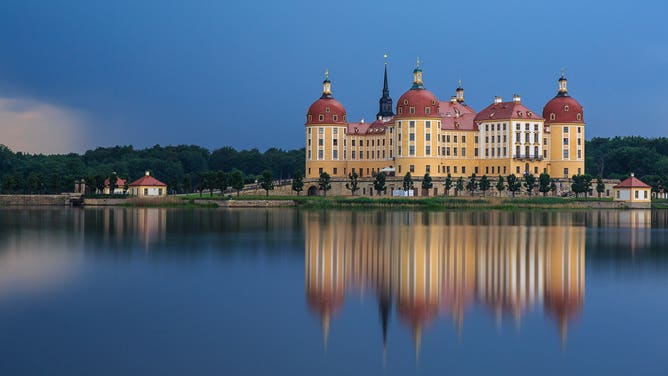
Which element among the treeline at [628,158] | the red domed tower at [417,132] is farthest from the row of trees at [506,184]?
the treeline at [628,158]

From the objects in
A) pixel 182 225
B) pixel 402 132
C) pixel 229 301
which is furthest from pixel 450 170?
pixel 229 301

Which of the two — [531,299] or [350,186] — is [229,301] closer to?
[531,299]

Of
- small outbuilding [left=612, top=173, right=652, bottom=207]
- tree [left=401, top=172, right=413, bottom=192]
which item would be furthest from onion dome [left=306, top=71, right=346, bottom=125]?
small outbuilding [left=612, top=173, right=652, bottom=207]

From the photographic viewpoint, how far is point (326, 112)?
274ft

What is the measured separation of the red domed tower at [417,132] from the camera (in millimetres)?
78312

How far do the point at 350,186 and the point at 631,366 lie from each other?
64.9 m

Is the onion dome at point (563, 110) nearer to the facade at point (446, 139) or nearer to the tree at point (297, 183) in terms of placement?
the facade at point (446, 139)

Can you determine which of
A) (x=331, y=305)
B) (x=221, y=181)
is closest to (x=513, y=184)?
(x=221, y=181)

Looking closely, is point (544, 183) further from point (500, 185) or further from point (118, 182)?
point (118, 182)

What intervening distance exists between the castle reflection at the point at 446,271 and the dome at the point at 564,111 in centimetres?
4105

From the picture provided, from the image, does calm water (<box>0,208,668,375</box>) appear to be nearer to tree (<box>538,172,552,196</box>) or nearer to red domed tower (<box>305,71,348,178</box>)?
tree (<box>538,172,552,196</box>)

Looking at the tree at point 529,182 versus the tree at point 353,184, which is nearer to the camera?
the tree at point 529,182

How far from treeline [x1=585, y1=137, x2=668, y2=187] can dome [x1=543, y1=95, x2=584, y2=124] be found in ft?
27.1

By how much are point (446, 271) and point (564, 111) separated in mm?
59535
